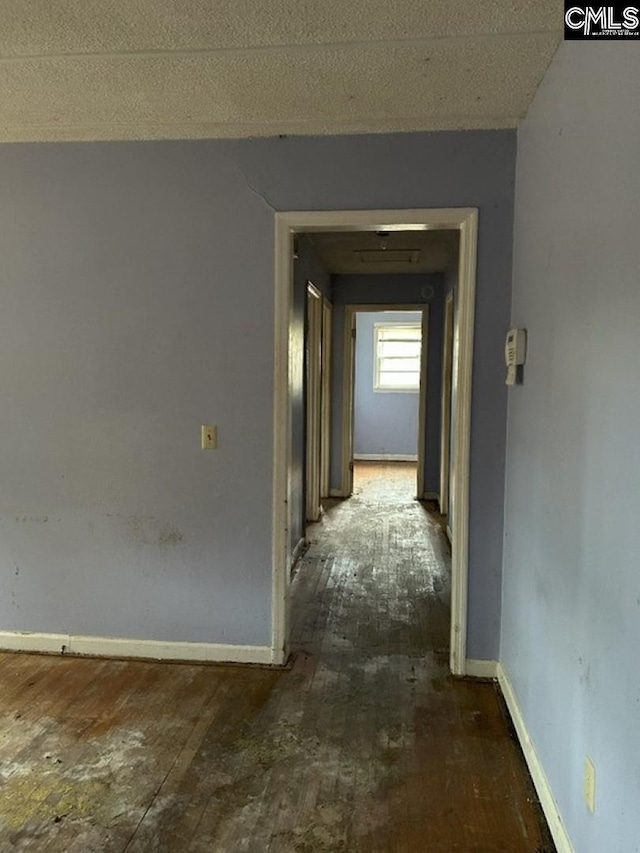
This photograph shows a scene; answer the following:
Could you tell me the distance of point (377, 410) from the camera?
Result: 29.6 ft

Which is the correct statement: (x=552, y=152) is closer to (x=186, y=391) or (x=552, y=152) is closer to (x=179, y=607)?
(x=186, y=391)

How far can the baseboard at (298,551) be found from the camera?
4.07m

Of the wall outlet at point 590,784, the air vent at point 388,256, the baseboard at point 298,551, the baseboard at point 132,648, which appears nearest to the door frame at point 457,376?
the baseboard at point 132,648

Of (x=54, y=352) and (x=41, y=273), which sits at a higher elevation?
(x=41, y=273)

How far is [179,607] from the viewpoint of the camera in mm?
2777

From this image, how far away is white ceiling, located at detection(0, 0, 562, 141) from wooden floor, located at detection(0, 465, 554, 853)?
93.2 inches

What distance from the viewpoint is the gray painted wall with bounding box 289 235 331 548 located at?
4023mm

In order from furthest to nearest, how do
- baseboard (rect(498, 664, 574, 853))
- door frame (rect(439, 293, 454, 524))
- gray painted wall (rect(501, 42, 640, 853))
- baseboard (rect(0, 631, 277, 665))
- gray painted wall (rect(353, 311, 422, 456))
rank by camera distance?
gray painted wall (rect(353, 311, 422, 456)), door frame (rect(439, 293, 454, 524)), baseboard (rect(0, 631, 277, 665)), baseboard (rect(498, 664, 574, 853)), gray painted wall (rect(501, 42, 640, 853))

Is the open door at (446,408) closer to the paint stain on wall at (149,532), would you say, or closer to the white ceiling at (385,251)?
the white ceiling at (385,251)

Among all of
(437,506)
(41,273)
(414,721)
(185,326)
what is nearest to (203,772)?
(414,721)

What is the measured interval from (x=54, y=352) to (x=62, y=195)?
0.71 m

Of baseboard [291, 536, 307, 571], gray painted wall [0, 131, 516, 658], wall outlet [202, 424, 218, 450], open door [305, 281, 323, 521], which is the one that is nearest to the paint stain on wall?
gray painted wall [0, 131, 516, 658]

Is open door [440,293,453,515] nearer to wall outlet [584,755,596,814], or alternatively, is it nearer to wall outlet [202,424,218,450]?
wall outlet [202,424,218,450]

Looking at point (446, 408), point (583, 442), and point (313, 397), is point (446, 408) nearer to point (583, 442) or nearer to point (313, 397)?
point (313, 397)
